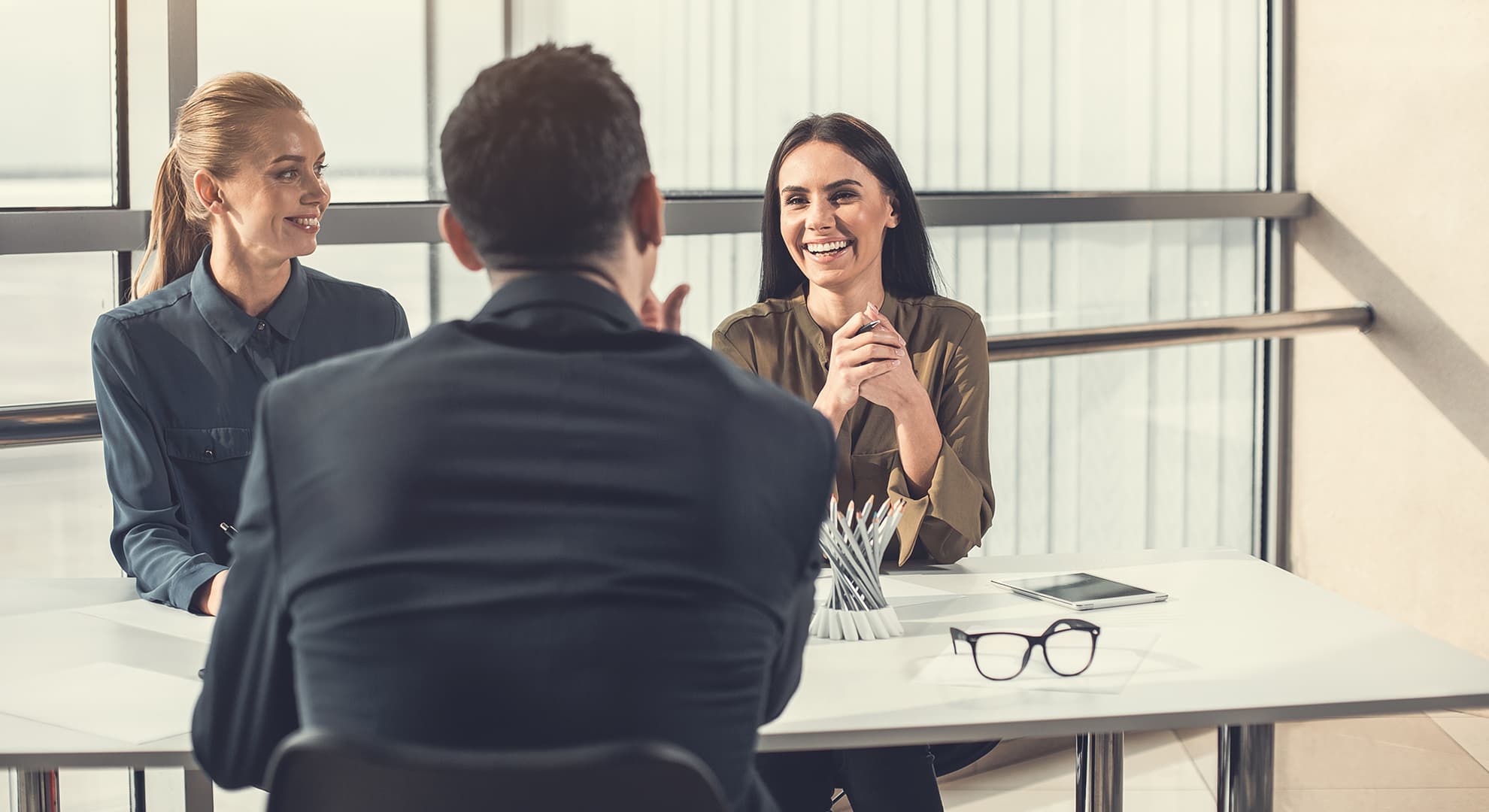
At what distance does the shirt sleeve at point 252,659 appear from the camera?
0.83 metres

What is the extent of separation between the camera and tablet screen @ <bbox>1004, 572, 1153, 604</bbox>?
1574 millimetres

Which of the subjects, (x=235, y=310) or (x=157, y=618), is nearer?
(x=157, y=618)

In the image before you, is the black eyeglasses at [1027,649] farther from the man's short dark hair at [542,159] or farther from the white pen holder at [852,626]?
the man's short dark hair at [542,159]

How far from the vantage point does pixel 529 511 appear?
0.78m

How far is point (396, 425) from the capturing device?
79 centimetres

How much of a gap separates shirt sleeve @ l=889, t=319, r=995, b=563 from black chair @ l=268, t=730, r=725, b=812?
1.13 meters

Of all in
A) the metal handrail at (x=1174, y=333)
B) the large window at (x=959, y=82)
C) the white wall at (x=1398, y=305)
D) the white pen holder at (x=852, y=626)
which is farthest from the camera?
the white wall at (x=1398, y=305)

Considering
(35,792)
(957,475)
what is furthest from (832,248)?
(35,792)

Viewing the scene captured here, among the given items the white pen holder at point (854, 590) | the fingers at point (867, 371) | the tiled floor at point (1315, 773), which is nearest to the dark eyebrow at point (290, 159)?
the fingers at point (867, 371)

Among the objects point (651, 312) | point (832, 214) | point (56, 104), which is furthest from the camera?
point (56, 104)

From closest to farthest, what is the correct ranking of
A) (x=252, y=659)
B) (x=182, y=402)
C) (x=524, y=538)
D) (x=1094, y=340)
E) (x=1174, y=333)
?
(x=524, y=538) < (x=252, y=659) < (x=182, y=402) < (x=1094, y=340) < (x=1174, y=333)

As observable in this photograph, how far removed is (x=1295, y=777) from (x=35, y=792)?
2.49 m

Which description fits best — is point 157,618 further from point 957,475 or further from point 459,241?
point 957,475

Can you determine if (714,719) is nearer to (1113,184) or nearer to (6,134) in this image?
(6,134)
